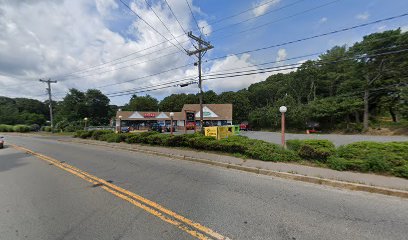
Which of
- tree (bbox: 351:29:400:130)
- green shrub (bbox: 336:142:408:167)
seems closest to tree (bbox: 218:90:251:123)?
tree (bbox: 351:29:400:130)

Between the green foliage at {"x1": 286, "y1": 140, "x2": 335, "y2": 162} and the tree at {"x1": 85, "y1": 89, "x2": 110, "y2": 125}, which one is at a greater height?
the tree at {"x1": 85, "y1": 89, "x2": 110, "y2": 125}

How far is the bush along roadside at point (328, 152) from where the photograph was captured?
6.22 m

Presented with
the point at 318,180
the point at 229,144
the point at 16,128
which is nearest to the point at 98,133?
the point at 229,144

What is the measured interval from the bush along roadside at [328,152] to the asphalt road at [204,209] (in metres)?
1.75

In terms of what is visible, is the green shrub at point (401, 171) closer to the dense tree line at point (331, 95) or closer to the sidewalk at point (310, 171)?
the sidewalk at point (310, 171)

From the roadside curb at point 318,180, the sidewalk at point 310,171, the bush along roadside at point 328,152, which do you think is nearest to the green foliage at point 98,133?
the bush along roadside at point 328,152

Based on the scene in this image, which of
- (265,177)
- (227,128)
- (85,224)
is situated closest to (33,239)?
(85,224)

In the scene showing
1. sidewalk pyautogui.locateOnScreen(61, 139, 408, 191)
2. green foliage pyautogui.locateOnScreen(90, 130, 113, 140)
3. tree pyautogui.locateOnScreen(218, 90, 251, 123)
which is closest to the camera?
sidewalk pyautogui.locateOnScreen(61, 139, 408, 191)

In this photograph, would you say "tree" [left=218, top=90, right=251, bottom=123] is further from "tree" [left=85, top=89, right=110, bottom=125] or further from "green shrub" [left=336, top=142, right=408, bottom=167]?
"green shrub" [left=336, top=142, right=408, bottom=167]

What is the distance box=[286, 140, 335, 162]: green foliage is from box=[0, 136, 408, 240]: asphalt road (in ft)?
7.35

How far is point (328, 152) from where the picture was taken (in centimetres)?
740

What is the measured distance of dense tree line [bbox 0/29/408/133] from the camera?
96.7 ft

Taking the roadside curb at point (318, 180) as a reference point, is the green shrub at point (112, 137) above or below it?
above

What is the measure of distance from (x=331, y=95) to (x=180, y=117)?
33.3 meters
